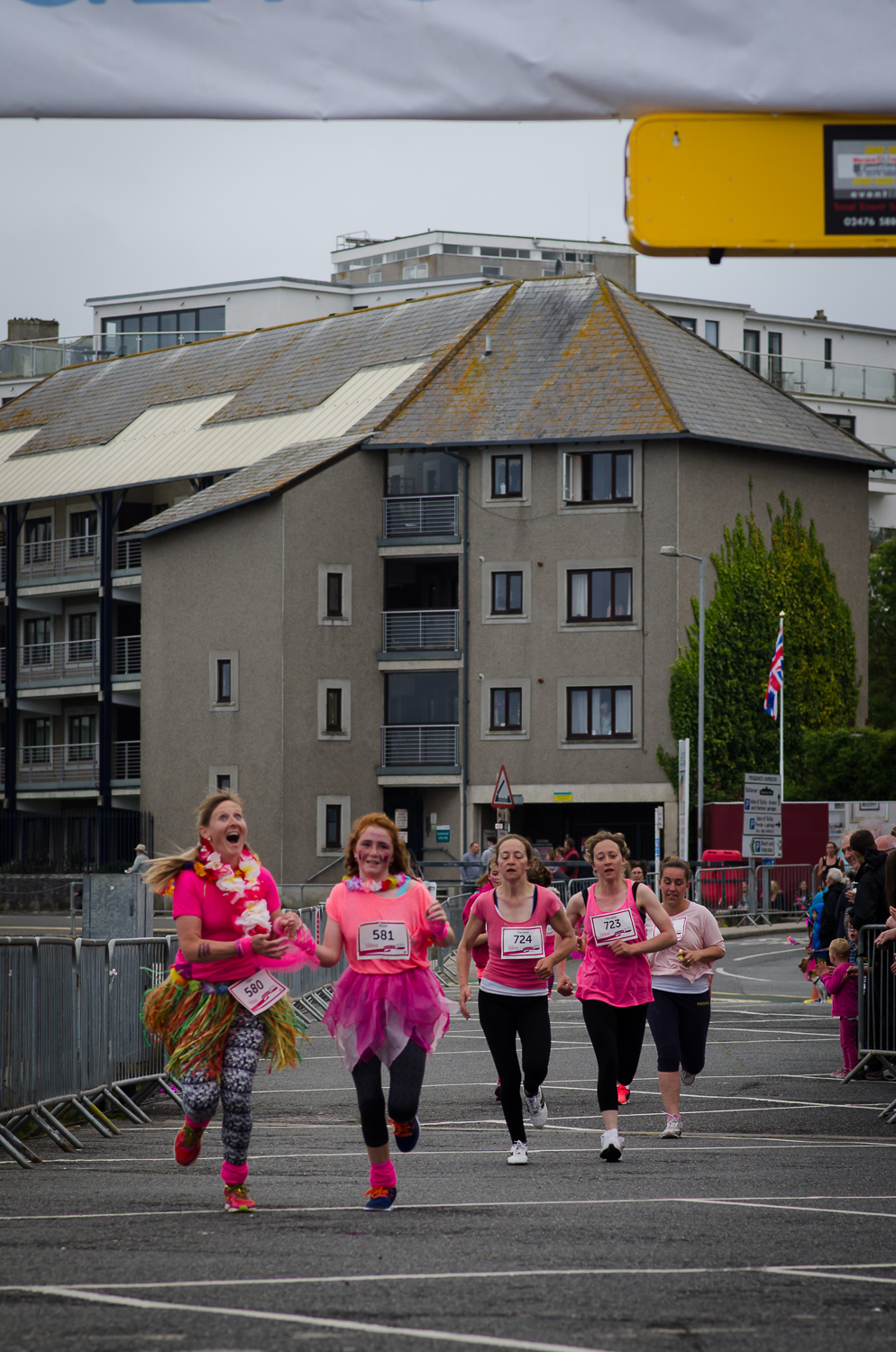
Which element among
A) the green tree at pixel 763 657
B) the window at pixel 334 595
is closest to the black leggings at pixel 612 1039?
the green tree at pixel 763 657

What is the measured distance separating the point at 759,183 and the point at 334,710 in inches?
1938

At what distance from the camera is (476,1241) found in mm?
7691

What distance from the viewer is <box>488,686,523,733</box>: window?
2099 inches

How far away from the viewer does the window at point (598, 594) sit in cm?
5266

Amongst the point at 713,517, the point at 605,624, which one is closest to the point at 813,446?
the point at 713,517

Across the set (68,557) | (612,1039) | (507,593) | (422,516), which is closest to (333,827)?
(507,593)

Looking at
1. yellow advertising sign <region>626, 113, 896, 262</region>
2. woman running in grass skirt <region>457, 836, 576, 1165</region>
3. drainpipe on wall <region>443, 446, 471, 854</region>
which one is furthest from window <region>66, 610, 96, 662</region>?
yellow advertising sign <region>626, 113, 896, 262</region>

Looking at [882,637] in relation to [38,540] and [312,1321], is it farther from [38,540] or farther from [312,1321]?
[312,1321]

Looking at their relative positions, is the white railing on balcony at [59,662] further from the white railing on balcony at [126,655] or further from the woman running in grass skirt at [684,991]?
the woman running in grass skirt at [684,991]

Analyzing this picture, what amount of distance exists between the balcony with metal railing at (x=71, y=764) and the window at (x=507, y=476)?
1346cm

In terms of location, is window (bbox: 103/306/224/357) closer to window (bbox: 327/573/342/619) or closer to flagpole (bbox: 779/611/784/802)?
window (bbox: 327/573/342/619)

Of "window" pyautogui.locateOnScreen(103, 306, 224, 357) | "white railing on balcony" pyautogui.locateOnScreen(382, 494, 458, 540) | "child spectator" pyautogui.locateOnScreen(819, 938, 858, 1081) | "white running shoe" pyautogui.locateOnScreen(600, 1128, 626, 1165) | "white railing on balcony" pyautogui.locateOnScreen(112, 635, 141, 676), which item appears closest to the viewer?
"white running shoe" pyautogui.locateOnScreen(600, 1128, 626, 1165)

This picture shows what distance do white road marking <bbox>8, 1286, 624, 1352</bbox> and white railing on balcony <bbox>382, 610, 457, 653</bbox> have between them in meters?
47.5

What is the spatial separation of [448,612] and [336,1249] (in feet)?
154
